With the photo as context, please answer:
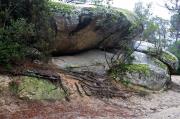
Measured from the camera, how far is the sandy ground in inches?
404

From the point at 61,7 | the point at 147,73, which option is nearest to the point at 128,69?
the point at 147,73

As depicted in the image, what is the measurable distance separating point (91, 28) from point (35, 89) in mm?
5780

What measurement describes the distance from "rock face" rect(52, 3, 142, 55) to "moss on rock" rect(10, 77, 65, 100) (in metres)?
2.41

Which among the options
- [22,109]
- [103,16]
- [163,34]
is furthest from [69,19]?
[163,34]

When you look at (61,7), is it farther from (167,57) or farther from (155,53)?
(167,57)

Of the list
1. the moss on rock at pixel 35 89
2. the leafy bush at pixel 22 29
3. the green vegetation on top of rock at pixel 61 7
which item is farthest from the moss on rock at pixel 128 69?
the moss on rock at pixel 35 89

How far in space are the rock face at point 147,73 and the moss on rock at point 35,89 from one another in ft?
16.5

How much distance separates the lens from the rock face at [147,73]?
55.1ft

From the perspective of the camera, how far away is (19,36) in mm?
11555

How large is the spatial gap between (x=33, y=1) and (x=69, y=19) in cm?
295

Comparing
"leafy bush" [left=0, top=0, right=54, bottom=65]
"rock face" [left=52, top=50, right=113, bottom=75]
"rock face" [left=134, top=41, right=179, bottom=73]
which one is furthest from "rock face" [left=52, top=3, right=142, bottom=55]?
"rock face" [left=134, top=41, right=179, bottom=73]

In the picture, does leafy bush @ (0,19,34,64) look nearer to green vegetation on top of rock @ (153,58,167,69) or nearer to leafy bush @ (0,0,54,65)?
leafy bush @ (0,0,54,65)

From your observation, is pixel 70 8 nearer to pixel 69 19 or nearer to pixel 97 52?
pixel 69 19

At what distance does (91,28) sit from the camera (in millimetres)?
16375
